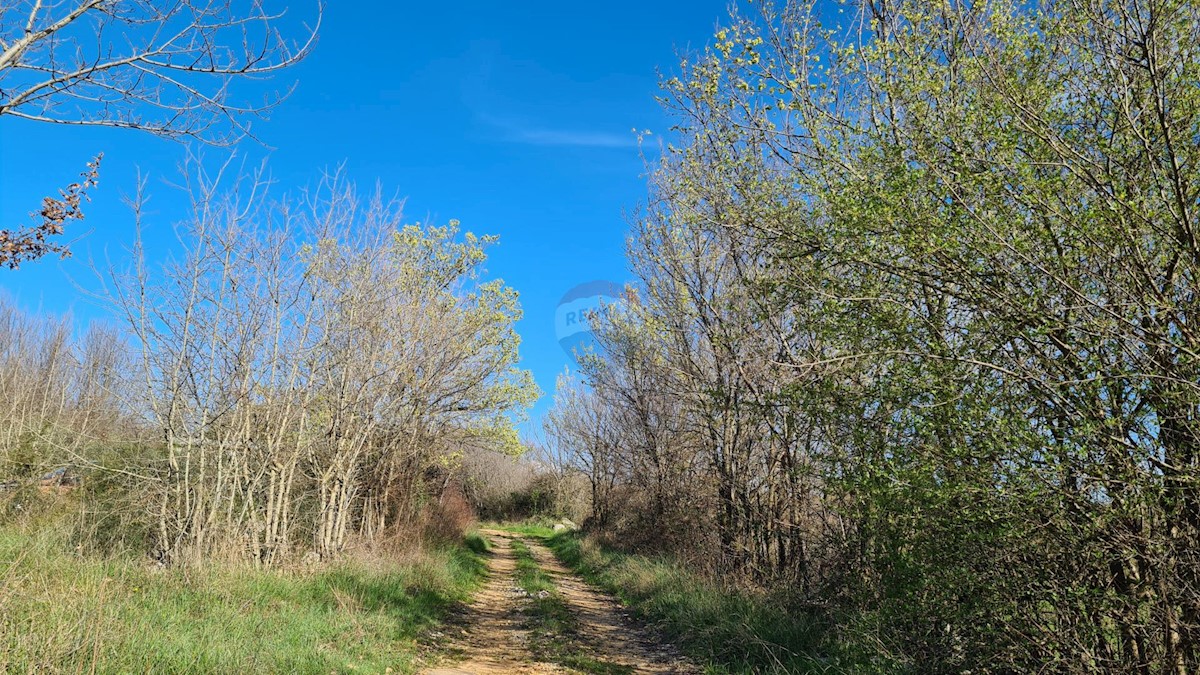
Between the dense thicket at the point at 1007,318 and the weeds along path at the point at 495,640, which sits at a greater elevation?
the dense thicket at the point at 1007,318

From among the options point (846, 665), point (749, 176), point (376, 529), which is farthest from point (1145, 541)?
point (376, 529)

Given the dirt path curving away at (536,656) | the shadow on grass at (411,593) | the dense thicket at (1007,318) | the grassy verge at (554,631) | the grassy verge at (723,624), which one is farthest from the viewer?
the shadow on grass at (411,593)

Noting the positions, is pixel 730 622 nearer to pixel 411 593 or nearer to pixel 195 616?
pixel 411 593

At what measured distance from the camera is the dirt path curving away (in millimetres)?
7129

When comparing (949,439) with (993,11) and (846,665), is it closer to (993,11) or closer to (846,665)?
(846,665)

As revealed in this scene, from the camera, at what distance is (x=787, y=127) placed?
6629mm

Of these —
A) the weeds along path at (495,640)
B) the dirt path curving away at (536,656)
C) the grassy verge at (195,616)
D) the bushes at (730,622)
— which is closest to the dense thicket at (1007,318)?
the bushes at (730,622)

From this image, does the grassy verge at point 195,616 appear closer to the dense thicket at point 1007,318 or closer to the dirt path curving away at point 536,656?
the dirt path curving away at point 536,656

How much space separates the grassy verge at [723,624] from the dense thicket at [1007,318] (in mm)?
887

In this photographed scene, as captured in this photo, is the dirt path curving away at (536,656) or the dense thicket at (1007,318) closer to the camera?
the dense thicket at (1007,318)

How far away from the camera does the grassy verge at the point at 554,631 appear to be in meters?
7.27

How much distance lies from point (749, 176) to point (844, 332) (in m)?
2.60

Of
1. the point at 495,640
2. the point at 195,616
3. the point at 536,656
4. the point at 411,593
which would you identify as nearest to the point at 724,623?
the point at 536,656

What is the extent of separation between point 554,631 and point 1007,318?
705cm
